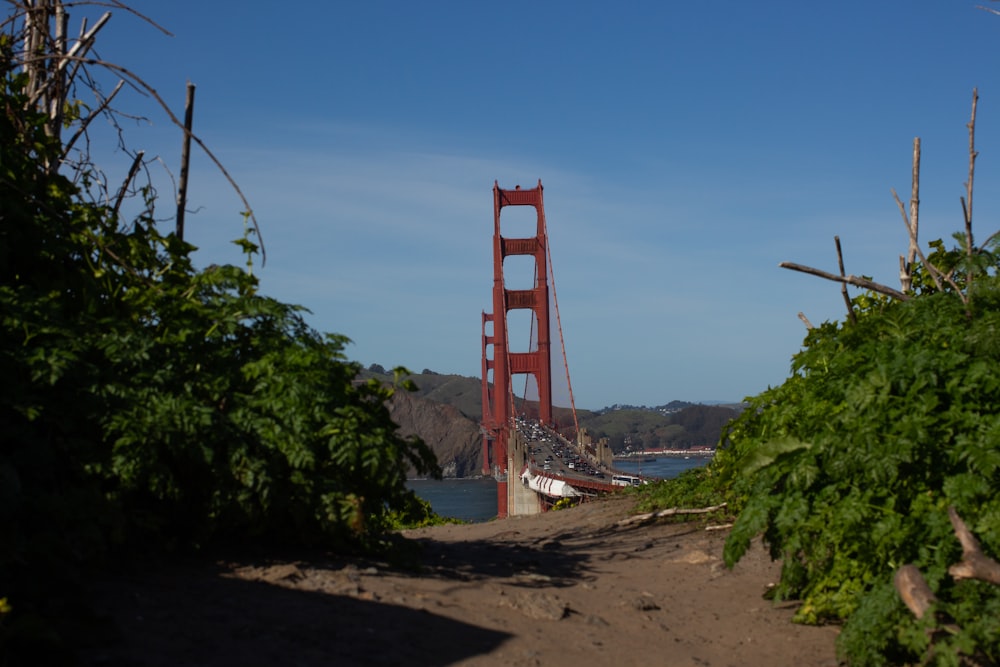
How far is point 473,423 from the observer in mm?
103000

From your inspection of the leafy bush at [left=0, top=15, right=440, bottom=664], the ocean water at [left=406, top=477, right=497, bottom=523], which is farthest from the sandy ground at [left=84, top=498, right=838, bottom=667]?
the ocean water at [left=406, top=477, right=497, bottom=523]

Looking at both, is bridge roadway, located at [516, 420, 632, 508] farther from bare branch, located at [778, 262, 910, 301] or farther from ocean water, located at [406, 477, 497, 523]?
bare branch, located at [778, 262, 910, 301]

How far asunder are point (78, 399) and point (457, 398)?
129 meters

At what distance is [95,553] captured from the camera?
13.4 feet

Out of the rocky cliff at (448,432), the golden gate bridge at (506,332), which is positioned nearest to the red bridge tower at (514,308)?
the golden gate bridge at (506,332)

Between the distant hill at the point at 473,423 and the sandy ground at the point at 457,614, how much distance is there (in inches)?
2905

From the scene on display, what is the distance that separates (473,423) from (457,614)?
9897 cm

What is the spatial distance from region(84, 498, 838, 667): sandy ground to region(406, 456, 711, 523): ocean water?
30262 millimetres

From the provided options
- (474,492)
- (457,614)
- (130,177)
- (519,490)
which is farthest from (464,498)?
(457,614)

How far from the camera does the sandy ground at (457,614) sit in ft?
11.9

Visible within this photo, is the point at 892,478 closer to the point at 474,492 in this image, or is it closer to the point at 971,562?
the point at 971,562

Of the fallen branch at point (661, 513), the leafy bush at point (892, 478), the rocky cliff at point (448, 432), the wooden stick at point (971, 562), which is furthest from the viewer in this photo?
the rocky cliff at point (448, 432)

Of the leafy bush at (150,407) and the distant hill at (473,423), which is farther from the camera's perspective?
the distant hill at (473,423)

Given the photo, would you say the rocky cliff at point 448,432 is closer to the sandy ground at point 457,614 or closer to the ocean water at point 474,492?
the ocean water at point 474,492
